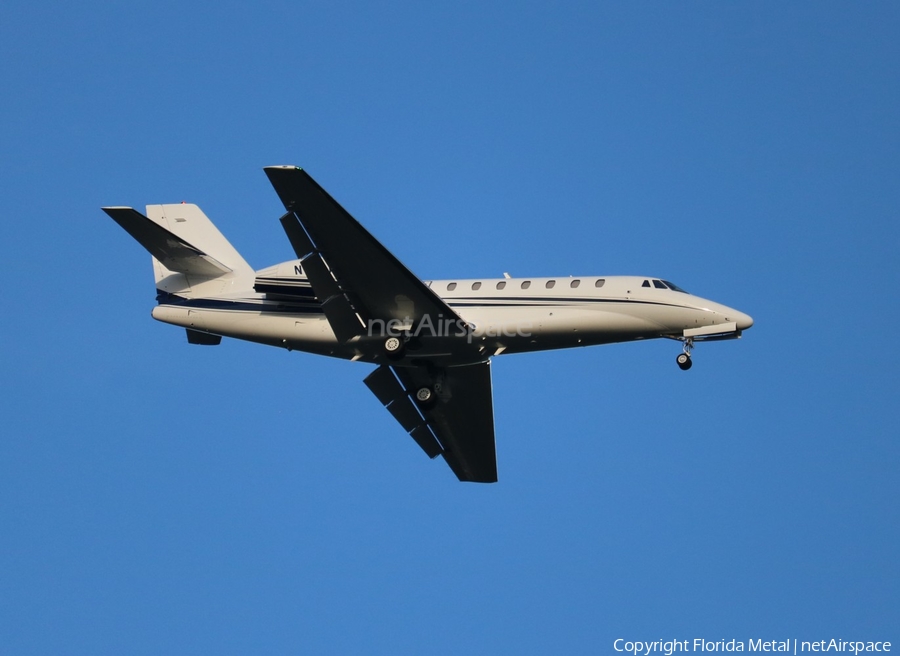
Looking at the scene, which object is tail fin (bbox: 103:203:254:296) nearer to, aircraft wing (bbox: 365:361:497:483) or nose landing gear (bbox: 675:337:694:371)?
aircraft wing (bbox: 365:361:497:483)

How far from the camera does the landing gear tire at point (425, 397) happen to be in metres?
28.8

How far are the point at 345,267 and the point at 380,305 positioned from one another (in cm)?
127

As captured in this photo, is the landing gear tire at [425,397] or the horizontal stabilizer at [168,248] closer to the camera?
the horizontal stabilizer at [168,248]

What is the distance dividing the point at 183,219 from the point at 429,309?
8.45 metres

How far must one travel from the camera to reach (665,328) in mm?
25609

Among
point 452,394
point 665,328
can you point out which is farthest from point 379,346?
point 665,328

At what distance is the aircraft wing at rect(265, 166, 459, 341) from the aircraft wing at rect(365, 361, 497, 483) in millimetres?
3002

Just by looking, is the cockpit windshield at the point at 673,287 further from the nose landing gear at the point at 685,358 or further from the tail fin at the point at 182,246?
the tail fin at the point at 182,246

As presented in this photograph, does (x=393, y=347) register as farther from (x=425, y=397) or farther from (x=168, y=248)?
(x=168, y=248)

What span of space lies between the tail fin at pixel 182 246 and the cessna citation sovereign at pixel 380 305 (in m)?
0.04

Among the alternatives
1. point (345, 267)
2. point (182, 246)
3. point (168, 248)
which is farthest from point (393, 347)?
point (168, 248)

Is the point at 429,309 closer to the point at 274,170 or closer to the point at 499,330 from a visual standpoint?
the point at 499,330

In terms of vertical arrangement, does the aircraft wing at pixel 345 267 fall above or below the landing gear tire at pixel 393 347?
above

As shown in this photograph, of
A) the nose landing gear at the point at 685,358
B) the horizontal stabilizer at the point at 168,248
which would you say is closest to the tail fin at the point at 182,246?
the horizontal stabilizer at the point at 168,248
